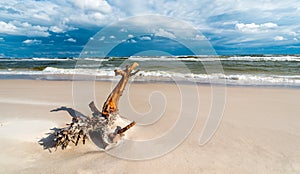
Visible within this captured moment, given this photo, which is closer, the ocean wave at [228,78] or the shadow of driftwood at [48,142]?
the shadow of driftwood at [48,142]

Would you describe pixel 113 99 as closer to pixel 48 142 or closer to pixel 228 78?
pixel 48 142

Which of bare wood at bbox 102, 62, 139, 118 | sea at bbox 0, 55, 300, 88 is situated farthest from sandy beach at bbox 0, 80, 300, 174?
sea at bbox 0, 55, 300, 88

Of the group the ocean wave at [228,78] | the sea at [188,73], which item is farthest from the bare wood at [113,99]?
the ocean wave at [228,78]

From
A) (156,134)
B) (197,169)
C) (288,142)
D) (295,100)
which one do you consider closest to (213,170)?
(197,169)

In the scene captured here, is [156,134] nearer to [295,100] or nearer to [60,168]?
[60,168]

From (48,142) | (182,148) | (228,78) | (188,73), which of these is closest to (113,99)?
(48,142)

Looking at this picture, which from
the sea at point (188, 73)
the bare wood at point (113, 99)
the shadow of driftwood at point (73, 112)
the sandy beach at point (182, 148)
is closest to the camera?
the sandy beach at point (182, 148)

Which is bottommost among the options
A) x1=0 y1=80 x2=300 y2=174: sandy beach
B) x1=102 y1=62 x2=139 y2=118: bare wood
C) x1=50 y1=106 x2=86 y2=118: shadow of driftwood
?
x1=0 y1=80 x2=300 y2=174: sandy beach

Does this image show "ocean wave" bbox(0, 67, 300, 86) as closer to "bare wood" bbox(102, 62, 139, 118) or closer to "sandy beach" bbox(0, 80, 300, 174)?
"sandy beach" bbox(0, 80, 300, 174)

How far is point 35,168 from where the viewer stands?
9.93ft

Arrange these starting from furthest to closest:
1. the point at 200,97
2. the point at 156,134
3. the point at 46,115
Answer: the point at 200,97
the point at 46,115
the point at 156,134

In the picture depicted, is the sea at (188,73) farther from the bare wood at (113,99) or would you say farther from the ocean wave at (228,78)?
the bare wood at (113,99)

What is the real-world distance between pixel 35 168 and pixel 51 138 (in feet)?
2.66

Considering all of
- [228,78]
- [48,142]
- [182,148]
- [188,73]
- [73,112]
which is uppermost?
[188,73]
